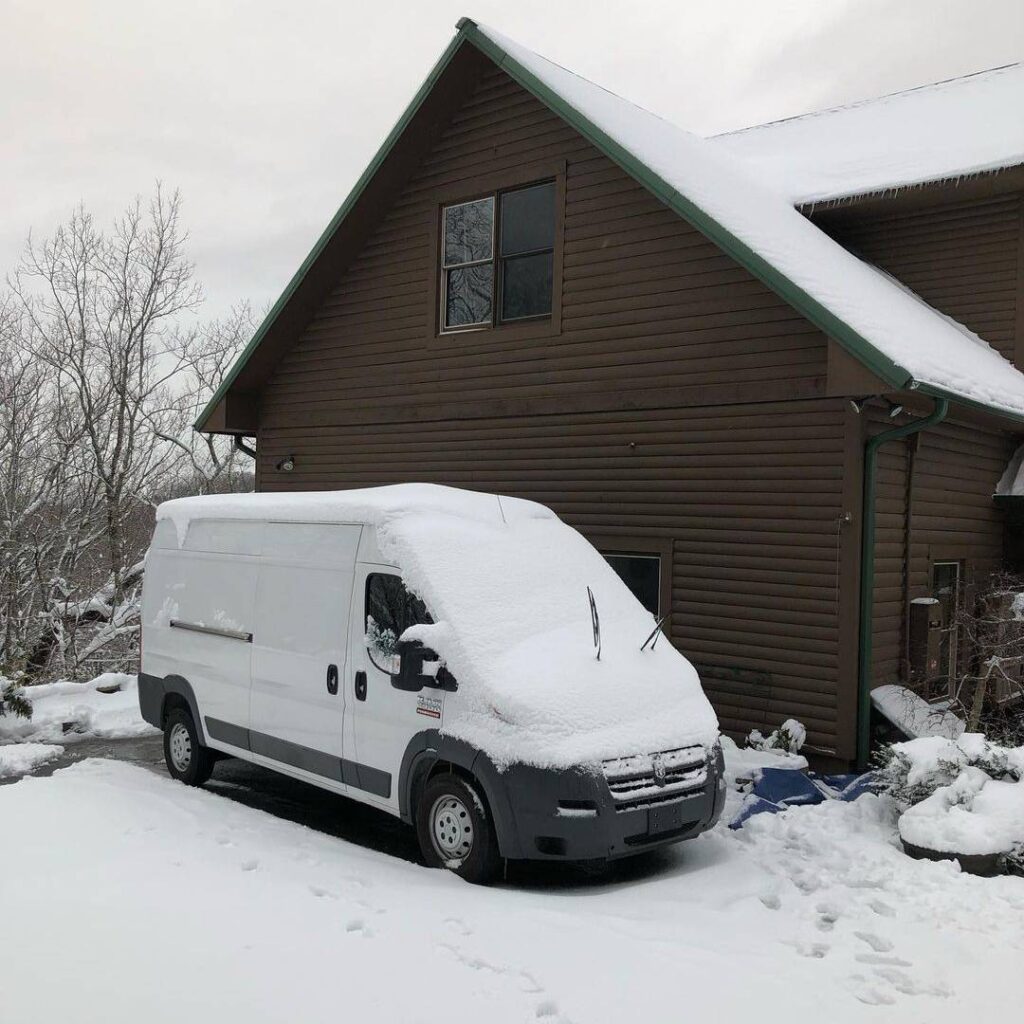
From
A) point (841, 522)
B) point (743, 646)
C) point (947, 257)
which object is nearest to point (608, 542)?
point (743, 646)

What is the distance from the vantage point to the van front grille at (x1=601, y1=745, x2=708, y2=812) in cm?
581

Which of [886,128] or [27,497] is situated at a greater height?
[886,128]

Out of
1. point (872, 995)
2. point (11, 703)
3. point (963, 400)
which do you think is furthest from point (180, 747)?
point (963, 400)

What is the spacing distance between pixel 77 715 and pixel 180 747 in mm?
2952

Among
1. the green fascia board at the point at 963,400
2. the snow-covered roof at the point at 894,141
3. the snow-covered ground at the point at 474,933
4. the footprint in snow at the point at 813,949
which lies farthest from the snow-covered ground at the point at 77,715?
the snow-covered roof at the point at 894,141

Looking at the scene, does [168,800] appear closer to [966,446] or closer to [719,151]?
[966,446]

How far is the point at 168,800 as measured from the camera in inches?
296

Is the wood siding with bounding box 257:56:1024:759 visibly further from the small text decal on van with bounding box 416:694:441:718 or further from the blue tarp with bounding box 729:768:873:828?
the small text decal on van with bounding box 416:694:441:718

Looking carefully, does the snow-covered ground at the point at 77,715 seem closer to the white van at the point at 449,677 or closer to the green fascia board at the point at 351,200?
the white van at the point at 449,677

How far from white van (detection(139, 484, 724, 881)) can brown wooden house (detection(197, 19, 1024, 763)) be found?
8.81ft

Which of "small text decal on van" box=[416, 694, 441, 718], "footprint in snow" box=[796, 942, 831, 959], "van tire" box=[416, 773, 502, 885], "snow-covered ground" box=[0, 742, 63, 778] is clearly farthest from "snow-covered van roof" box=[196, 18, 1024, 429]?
"snow-covered ground" box=[0, 742, 63, 778]

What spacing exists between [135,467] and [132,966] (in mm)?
24025

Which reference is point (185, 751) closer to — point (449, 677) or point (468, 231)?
point (449, 677)

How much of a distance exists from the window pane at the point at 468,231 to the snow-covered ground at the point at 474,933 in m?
7.67
